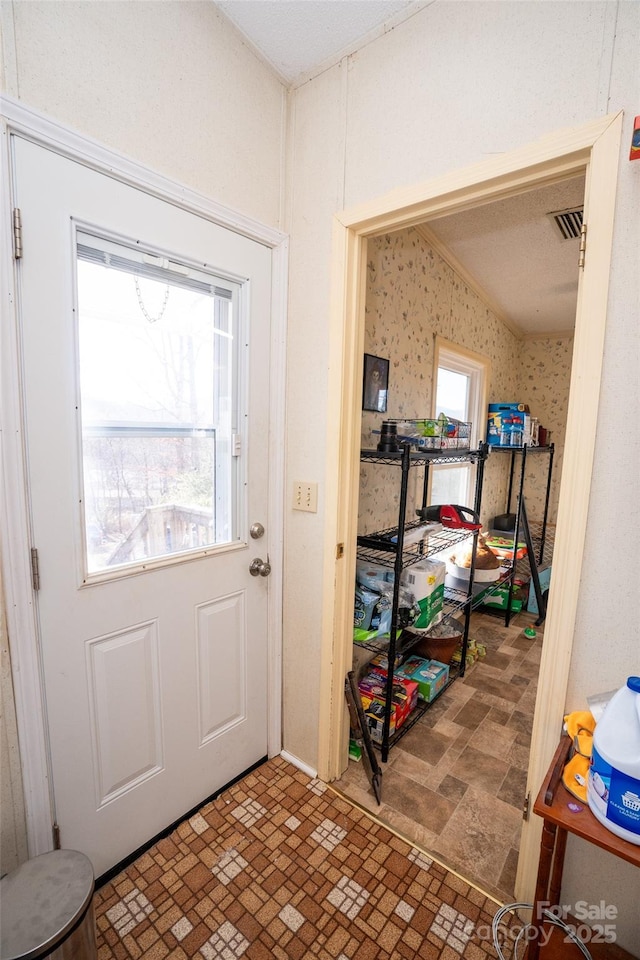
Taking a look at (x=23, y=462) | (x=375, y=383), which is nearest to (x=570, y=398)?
(x=375, y=383)

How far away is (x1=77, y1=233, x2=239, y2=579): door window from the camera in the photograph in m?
1.19

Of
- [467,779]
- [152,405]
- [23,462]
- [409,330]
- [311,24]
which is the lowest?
[467,779]

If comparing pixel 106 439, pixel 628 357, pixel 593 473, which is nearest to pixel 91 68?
pixel 106 439

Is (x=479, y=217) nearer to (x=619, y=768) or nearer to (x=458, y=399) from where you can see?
(x=458, y=399)

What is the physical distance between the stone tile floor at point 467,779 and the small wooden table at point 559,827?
52 cm

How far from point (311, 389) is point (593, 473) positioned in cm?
97

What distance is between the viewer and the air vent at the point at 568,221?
2.12 metres

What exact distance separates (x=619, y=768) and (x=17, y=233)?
1720mm

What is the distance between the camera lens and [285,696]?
6.02ft

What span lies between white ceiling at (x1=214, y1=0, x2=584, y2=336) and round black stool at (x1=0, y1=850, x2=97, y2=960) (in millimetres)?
2434

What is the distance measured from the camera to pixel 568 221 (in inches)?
87.2

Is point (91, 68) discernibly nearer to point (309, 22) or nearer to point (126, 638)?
point (309, 22)

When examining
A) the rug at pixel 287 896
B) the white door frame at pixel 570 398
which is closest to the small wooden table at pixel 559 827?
the white door frame at pixel 570 398

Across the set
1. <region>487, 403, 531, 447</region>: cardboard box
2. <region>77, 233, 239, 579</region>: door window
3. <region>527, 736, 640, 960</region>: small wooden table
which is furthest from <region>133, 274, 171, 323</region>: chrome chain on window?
<region>487, 403, 531, 447</region>: cardboard box
